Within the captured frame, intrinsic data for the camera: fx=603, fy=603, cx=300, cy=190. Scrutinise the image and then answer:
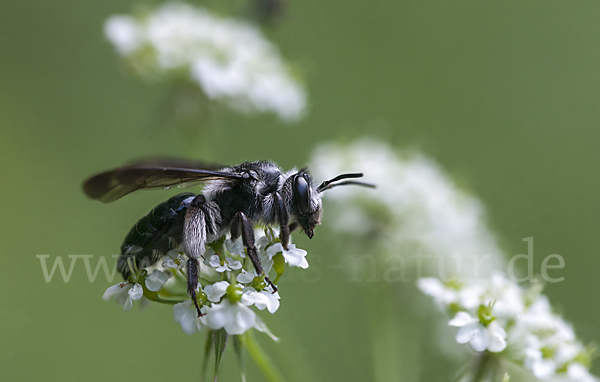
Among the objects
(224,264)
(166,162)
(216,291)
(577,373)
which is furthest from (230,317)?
(577,373)

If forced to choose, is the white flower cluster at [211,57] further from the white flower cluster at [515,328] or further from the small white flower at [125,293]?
the white flower cluster at [515,328]

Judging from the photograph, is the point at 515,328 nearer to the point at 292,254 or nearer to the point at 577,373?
the point at 577,373

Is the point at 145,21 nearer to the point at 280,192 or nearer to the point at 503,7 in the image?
the point at 280,192

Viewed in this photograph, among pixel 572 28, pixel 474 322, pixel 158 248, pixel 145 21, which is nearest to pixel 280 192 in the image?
pixel 158 248

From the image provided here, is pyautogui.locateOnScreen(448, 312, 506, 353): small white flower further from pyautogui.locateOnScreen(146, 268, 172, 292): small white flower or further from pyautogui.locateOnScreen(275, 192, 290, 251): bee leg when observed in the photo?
pyautogui.locateOnScreen(146, 268, 172, 292): small white flower

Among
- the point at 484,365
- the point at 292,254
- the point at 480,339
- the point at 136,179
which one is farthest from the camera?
the point at 484,365

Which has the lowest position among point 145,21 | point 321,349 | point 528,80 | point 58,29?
point 321,349

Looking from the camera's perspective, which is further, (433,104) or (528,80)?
(528,80)
